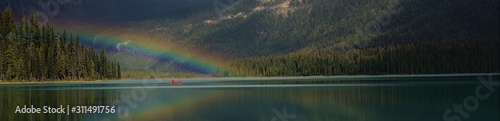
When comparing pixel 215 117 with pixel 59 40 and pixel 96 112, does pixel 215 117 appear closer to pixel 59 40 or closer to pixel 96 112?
pixel 96 112

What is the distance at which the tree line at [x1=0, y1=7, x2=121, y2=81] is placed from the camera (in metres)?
155

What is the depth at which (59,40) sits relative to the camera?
178375 millimetres

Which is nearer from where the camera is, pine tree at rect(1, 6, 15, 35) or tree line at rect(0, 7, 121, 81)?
tree line at rect(0, 7, 121, 81)

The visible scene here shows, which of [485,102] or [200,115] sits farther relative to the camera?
[485,102]

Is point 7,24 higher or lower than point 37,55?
higher

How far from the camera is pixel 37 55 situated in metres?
162

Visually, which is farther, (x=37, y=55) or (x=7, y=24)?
(x=7, y=24)

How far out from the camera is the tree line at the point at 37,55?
155250 millimetres

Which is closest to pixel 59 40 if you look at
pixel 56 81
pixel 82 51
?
pixel 82 51

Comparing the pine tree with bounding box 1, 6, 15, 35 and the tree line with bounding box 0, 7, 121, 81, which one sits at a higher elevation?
the pine tree with bounding box 1, 6, 15, 35

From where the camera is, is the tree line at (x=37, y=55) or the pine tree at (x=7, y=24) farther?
the pine tree at (x=7, y=24)

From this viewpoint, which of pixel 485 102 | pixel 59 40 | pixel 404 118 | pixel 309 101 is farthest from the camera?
pixel 59 40

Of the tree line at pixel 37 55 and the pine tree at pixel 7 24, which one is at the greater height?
the pine tree at pixel 7 24

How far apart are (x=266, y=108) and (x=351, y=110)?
8.96 metres
